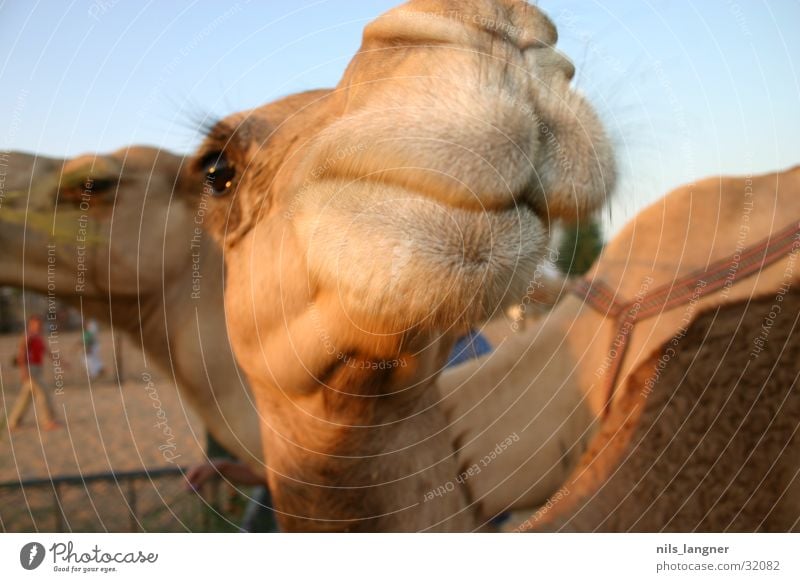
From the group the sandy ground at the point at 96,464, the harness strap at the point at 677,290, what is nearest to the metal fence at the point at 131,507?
the sandy ground at the point at 96,464

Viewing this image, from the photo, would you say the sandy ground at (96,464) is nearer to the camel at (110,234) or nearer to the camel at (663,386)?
the camel at (110,234)

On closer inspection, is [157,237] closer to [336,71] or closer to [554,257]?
[336,71]

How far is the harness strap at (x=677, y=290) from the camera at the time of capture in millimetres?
863

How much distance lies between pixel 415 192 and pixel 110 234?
0.43m

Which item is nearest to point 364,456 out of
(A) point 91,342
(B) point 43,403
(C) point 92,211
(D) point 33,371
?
(C) point 92,211

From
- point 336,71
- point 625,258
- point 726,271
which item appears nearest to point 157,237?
point 336,71

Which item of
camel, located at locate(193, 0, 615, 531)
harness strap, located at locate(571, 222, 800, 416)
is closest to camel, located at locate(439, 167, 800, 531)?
harness strap, located at locate(571, 222, 800, 416)

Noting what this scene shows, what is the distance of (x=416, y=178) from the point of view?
0.49 m

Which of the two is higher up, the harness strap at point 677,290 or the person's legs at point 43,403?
the harness strap at point 677,290

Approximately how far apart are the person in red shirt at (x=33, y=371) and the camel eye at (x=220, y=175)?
40 centimetres

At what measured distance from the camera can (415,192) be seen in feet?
1.64

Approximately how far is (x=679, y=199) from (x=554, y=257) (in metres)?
0.36

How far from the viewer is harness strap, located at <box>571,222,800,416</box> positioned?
0.86m
